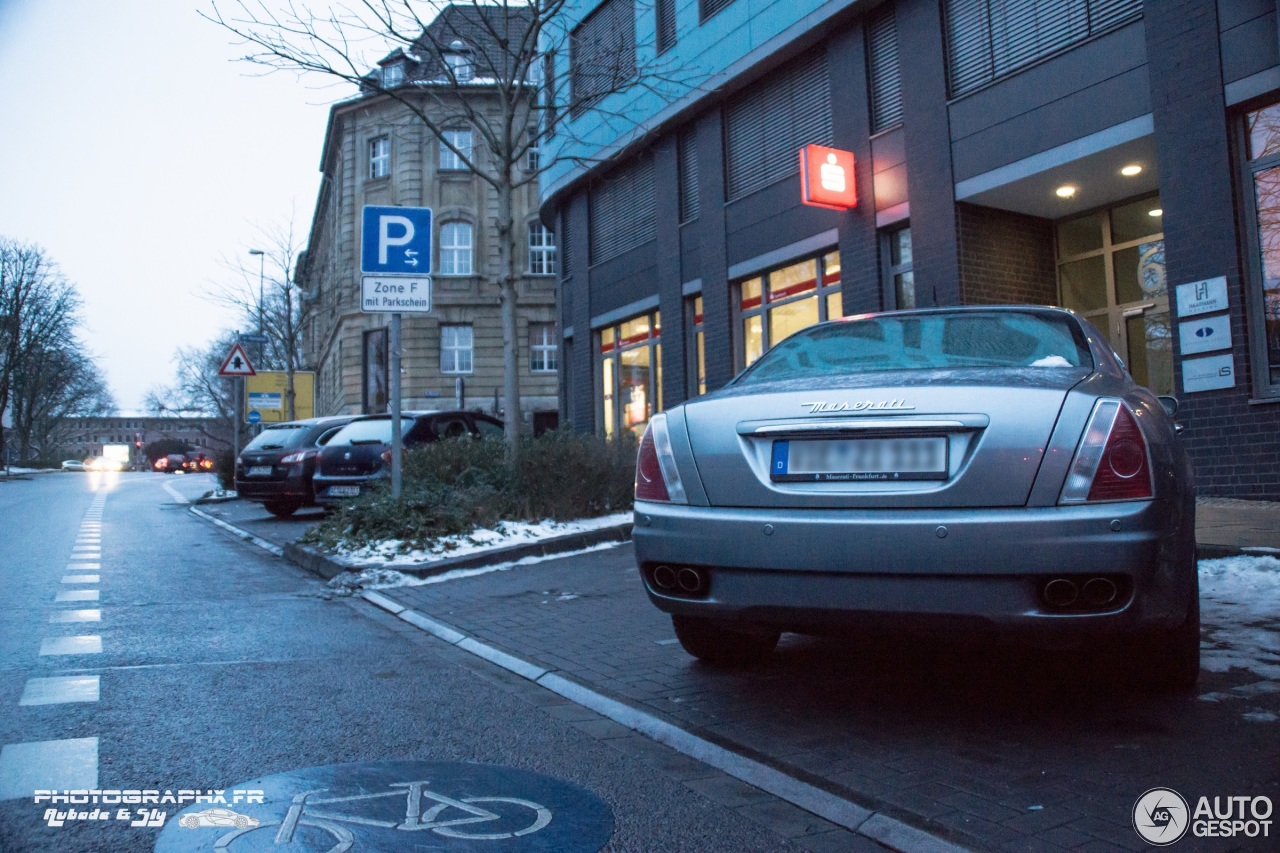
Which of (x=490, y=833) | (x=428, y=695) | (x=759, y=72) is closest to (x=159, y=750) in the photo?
(x=428, y=695)

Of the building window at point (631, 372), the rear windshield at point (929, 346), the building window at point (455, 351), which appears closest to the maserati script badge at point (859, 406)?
the rear windshield at point (929, 346)

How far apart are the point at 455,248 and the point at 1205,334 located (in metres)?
31.7

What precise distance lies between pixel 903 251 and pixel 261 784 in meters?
12.3

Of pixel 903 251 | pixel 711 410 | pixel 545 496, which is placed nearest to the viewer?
pixel 711 410

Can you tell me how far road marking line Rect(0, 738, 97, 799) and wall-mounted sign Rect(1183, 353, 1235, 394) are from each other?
9.93 meters

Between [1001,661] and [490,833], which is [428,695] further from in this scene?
[1001,661]

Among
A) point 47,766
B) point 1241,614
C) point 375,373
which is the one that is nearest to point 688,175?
point 1241,614

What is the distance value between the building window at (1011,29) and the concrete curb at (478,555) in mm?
7358

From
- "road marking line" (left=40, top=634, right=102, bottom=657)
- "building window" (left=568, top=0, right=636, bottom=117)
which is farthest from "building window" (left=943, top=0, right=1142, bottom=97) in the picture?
"road marking line" (left=40, top=634, right=102, bottom=657)

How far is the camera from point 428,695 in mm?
4352

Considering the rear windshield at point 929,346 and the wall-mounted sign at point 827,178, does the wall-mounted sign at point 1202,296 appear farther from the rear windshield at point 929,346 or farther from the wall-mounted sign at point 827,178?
the rear windshield at point 929,346

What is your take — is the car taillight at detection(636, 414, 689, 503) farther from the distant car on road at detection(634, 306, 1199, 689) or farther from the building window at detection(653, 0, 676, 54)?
the building window at detection(653, 0, 676, 54)

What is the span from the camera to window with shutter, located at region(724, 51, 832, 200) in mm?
15281

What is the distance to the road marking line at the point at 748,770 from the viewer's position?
2.67 metres
